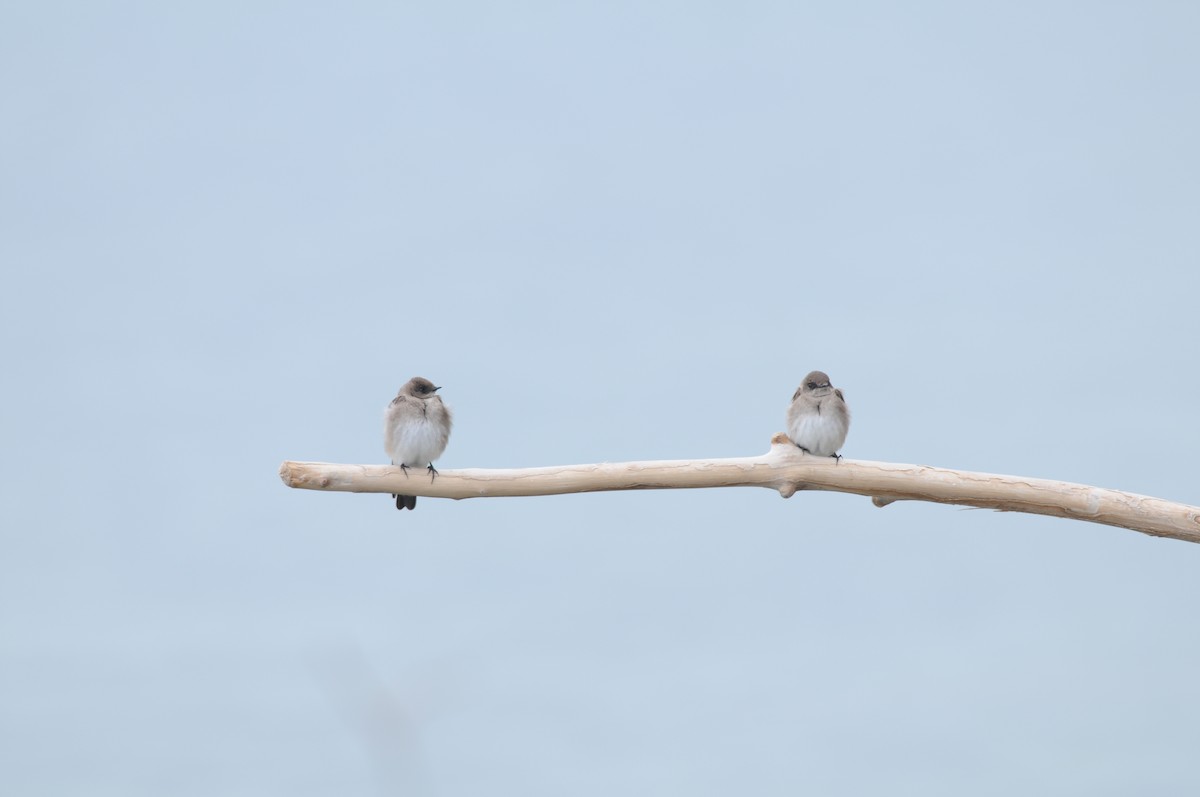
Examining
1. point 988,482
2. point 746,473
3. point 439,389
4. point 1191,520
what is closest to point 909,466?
point 988,482

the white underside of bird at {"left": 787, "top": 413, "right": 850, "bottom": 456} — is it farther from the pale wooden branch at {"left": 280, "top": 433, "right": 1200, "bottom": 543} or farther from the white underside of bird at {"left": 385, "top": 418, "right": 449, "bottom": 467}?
the white underside of bird at {"left": 385, "top": 418, "right": 449, "bottom": 467}

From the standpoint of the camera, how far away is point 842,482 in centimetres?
681

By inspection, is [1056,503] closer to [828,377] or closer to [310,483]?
[828,377]

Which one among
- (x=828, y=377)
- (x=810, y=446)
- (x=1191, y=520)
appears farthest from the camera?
(x=828, y=377)

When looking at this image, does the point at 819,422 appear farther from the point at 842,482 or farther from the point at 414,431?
the point at 414,431

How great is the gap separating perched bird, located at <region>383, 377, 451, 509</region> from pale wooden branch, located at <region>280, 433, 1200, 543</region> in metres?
0.74

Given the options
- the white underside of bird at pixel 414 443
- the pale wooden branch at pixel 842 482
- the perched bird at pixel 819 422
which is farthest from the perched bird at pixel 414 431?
the perched bird at pixel 819 422

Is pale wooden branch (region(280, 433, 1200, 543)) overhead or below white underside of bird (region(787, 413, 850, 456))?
below

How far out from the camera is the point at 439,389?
813 centimetres

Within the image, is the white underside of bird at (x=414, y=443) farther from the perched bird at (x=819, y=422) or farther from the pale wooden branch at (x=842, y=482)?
the perched bird at (x=819, y=422)

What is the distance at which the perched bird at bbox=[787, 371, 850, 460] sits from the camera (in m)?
7.24

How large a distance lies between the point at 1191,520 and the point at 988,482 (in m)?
1.06

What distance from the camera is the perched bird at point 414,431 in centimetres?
759

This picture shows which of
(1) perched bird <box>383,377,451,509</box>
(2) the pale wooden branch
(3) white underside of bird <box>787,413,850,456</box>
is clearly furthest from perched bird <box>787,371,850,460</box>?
(1) perched bird <box>383,377,451,509</box>
